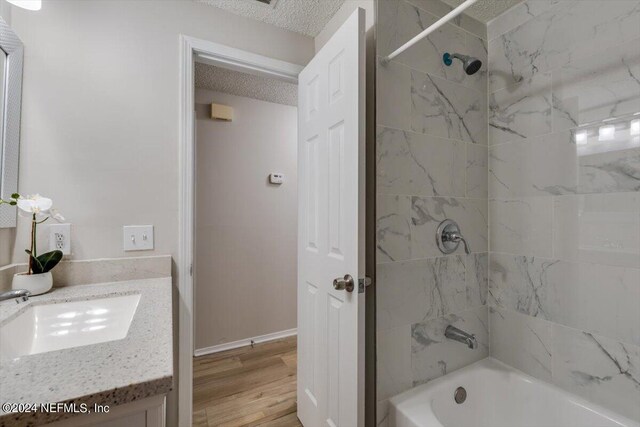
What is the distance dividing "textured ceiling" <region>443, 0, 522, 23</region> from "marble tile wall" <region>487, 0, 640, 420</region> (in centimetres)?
5

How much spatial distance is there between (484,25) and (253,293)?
105 inches

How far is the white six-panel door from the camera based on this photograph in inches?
42.5

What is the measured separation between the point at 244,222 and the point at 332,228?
1563mm

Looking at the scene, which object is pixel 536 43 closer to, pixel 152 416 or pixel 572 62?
pixel 572 62

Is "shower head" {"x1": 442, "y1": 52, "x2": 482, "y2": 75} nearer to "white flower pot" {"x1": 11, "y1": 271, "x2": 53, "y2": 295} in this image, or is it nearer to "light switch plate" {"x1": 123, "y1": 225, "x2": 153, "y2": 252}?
"light switch plate" {"x1": 123, "y1": 225, "x2": 153, "y2": 252}

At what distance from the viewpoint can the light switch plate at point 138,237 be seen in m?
1.32

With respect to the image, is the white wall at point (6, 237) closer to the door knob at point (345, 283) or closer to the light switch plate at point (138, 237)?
the light switch plate at point (138, 237)

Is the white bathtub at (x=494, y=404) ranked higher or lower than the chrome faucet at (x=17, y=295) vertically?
lower

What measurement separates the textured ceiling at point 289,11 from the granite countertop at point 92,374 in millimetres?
1625

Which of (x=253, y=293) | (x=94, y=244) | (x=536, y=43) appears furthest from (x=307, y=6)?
(x=253, y=293)

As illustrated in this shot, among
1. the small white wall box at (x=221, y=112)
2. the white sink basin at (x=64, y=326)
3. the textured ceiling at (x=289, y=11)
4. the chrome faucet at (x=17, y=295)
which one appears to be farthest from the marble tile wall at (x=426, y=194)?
the small white wall box at (x=221, y=112)

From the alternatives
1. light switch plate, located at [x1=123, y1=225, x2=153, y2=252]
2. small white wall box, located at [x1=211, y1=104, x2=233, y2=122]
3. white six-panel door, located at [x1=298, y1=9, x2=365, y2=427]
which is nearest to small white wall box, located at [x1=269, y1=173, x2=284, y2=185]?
small white wall box, located at [x1=211, y1=104, x2=233, y2=122]

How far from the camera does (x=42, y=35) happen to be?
1187 mm

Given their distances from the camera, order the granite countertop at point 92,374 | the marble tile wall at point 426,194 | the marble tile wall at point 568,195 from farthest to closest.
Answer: the marble tile wall at point 426,194
the marble tile wall at point 568,195
the granite countertop at point 92,374
